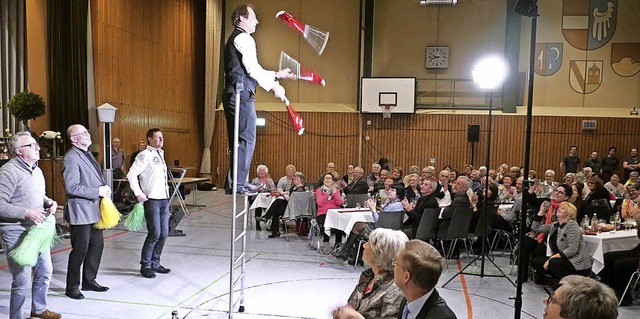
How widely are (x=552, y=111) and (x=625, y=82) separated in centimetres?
231

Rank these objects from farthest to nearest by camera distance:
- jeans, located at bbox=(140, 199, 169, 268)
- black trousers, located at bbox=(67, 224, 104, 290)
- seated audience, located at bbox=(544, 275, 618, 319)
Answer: jeans, located at bbox=(140, 199, 169, 268)
black trousers, located at bbox=(67, 224, 104, 290)
seated audience, located at bbox=(544, 275, 618, 319)

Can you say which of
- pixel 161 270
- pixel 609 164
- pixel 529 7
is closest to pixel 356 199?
pixel 161 270

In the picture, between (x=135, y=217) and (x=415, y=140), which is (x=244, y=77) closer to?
(x=135, y=217)

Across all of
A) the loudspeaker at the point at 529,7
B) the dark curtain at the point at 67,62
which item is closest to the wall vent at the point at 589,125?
the loudspeaker at the point at 529,7

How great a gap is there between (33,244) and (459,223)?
16.7 ft

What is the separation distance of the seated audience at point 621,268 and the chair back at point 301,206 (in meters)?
4.34

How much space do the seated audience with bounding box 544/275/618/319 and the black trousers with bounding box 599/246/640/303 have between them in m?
4.10

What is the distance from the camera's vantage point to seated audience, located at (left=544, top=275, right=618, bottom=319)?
1.84 m

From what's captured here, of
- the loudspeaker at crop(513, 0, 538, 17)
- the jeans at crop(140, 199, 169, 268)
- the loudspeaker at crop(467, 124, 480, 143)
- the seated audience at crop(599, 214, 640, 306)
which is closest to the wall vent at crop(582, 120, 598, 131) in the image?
the loudspeaker at crop(467, 124, 480, 143)

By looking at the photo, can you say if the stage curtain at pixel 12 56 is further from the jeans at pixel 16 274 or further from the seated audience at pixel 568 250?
the seated audience at pixel 568 250

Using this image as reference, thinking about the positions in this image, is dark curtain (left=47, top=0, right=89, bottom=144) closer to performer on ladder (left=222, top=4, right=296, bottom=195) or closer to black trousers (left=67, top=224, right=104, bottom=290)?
black trousers (left=67, top=224, right=104, bottom=290)

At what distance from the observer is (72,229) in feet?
16.0

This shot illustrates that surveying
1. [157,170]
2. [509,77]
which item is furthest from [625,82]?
[157,170]

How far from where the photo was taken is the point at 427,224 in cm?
661
